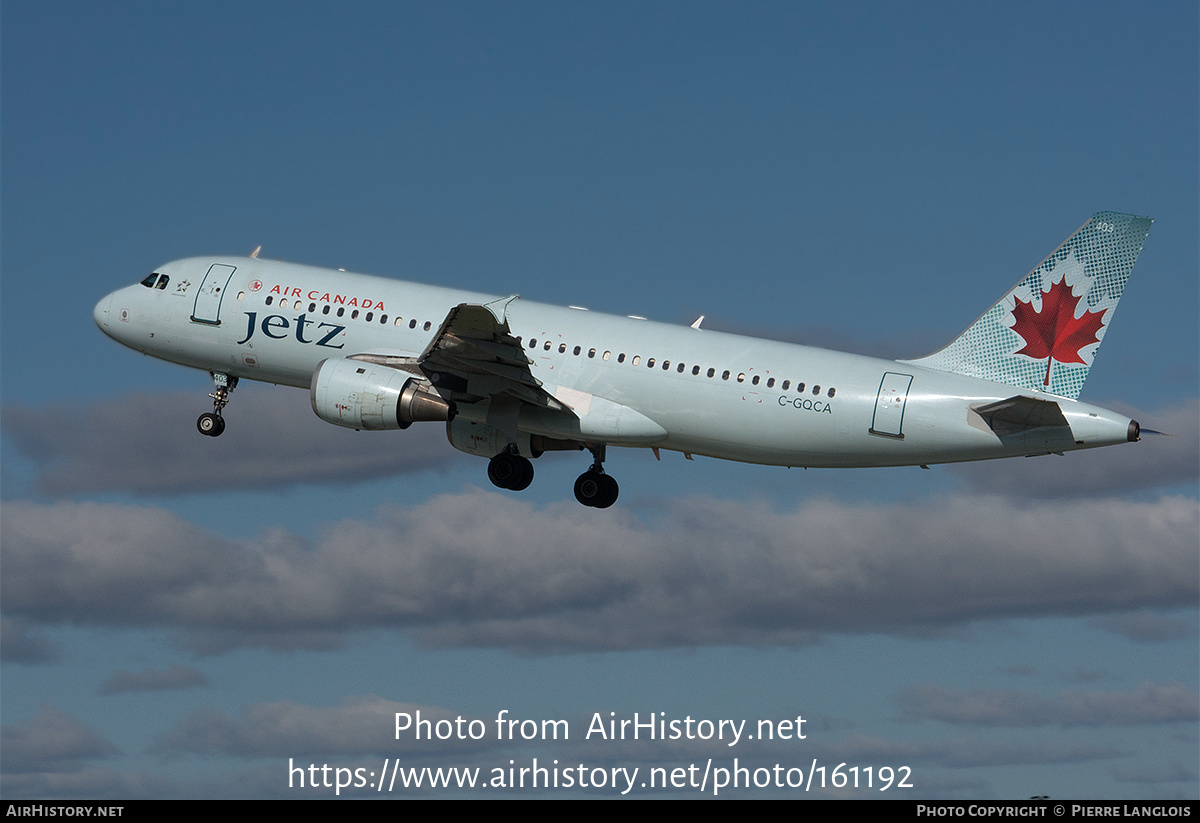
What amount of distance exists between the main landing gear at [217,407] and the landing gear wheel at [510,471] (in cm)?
947

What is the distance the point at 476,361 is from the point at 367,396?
3.35 metres

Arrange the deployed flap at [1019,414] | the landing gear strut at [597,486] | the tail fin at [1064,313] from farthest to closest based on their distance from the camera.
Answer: the landing gear strut at [597,486] < the tail fin at [1064,313] < the deployed flap at [1019,414]

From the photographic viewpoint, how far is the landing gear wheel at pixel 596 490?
49656 mm

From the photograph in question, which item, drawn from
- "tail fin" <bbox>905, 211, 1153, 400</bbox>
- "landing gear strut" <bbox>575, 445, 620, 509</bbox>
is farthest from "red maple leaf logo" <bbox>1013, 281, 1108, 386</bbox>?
"landing gear strut" <bbox>575, 445, 620, 509</bbox>

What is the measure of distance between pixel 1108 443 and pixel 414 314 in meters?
20.8

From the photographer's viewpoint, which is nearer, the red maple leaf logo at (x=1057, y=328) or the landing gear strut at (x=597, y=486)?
the red maple leaf logo at (x=1057, y=328)

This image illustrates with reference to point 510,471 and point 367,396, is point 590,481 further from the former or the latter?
point 367,396

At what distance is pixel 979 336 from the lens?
4456cm

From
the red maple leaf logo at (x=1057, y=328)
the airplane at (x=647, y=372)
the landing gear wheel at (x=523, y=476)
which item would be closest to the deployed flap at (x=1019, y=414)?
the airplane at (x=647, y=372)

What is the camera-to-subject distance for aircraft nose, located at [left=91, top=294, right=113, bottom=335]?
52062 mm

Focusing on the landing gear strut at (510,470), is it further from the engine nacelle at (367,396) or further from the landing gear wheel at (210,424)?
the landing gear wheel at (210,424)

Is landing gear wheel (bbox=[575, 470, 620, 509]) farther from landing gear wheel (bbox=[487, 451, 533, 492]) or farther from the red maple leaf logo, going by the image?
the red maple leaf logo

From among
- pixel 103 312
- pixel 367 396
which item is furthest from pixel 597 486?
pixel 103 312
